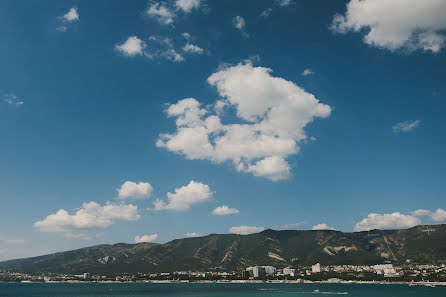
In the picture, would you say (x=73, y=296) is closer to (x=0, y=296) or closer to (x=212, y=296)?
(x=0, y=296)

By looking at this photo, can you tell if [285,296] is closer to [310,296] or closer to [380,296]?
[310,296]

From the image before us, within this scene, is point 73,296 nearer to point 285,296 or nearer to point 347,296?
point 285,296

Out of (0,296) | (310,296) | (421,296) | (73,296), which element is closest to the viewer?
(421,296)

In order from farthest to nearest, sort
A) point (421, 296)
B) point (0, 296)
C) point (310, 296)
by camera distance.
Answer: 1. point (0, 296)
2. point (310, 296)
3. point (421, 296)

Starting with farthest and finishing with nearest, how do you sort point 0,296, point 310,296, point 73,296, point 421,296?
point 0,296 < point 73,296 < point 310,296 < point 421,296

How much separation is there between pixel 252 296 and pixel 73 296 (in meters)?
90.5

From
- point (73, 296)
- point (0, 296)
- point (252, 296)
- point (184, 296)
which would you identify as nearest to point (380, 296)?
point (252, 296)

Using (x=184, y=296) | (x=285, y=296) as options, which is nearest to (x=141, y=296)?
(x=184, y=296)

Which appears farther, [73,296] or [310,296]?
[73,296]

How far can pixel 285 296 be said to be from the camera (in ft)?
563

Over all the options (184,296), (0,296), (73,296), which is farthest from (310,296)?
(0,296)

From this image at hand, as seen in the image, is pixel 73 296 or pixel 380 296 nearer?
pixel 380 296

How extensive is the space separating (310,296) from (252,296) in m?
27.5

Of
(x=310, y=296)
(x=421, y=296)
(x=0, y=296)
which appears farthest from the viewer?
(x=0, y=296)
